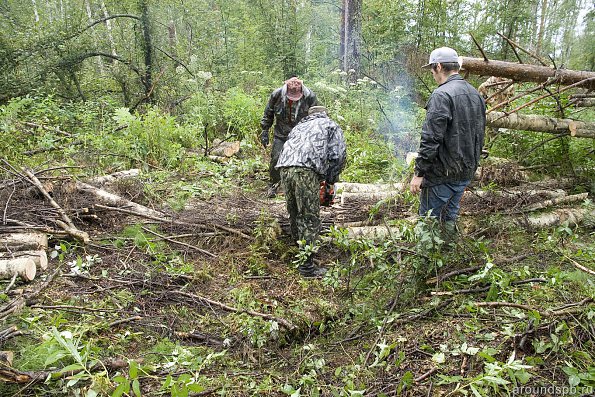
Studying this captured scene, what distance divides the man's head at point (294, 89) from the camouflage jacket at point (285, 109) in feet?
0.20

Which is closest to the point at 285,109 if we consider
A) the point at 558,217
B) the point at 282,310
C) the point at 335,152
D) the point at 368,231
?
the point at 335,152

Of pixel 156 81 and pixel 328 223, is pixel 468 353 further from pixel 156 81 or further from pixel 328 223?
pixel 156 81

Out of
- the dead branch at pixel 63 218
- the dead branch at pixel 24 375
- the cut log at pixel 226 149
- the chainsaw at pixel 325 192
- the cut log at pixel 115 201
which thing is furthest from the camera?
the cut log at pixel 226 149

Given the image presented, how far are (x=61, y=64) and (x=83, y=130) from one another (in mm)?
2494

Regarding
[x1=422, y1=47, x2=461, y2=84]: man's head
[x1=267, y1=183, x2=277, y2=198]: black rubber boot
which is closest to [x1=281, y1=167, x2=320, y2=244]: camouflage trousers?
[x1=422, y1=47, x2=461, y2=84]: man's head

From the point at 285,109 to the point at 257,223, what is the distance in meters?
2.27

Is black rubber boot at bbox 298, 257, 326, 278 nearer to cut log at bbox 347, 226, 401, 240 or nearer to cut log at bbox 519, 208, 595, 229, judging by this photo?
cut log at bbox 347, 226, 401, 240

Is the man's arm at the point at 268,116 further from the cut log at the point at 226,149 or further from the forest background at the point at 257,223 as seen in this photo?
the cut log at the point at 226,149

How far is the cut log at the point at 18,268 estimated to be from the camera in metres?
3.53

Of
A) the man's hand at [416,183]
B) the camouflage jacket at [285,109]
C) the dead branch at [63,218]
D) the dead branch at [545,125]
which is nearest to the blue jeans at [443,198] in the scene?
the man's hand at [416,183]

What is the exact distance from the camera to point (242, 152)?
29.3 feet

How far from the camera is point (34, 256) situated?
151 inches

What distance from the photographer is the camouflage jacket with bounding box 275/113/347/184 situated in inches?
168

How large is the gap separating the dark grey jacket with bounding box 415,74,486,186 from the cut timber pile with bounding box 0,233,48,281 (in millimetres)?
3829
